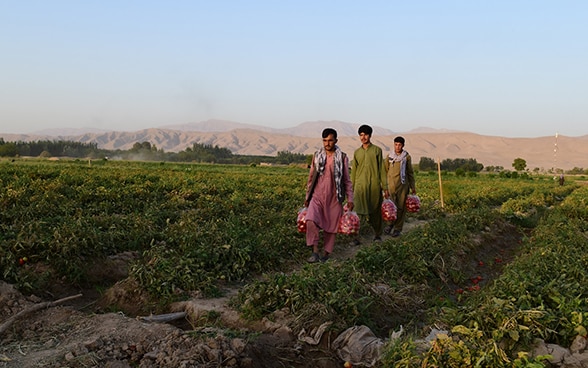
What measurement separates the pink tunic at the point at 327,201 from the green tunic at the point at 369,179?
1569mm

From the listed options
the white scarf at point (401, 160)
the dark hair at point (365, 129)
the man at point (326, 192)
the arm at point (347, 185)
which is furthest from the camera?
the white scarf at point (401, 160)

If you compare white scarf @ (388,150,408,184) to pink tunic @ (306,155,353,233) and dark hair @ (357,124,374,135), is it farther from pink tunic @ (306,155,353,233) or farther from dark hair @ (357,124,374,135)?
pink tunic @ (306,155,353,233)

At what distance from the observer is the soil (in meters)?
3.27

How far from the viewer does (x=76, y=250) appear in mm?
5871

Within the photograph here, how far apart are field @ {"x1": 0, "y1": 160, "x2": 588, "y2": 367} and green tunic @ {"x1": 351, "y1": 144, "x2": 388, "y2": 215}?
76 centimetres

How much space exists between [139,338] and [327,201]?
3.73 m

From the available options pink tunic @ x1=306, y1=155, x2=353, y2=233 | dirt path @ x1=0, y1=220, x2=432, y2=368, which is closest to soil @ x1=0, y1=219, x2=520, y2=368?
dirt path @ x1=0, y1=220, x2=432, y2=368

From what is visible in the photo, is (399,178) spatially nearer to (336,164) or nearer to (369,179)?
(369,179)

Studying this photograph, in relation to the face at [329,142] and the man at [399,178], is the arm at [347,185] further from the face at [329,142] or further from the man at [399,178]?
the man at [399,178]

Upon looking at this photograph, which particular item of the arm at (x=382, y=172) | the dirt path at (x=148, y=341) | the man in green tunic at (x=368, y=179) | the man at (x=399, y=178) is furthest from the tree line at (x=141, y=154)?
the dirt path at (x=148, y=341)

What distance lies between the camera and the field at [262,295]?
333cm

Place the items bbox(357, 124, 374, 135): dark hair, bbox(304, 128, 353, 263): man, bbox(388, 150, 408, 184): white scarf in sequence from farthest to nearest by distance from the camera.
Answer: bbox(388, 150, 408, 184): white scarf < bbox(357, 124, 374, 135): dark hair < bbox(304, 128, 353, 263): man

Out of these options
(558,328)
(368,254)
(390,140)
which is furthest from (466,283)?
(390,140)

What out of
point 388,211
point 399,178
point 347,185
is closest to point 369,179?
point 388,211
